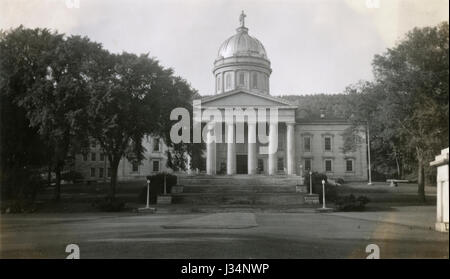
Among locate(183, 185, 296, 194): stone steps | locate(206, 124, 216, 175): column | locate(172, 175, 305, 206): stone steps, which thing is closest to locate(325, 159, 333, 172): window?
locate(206, 124, 216, 175): column

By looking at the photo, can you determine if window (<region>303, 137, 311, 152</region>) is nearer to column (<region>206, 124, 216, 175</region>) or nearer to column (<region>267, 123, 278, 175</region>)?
column (<region>267, 123, 278, 175</region>)

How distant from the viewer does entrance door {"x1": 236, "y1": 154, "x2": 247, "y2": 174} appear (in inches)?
2424

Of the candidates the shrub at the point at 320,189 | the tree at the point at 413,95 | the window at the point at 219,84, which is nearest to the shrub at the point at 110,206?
the shrub at the point at 320,189

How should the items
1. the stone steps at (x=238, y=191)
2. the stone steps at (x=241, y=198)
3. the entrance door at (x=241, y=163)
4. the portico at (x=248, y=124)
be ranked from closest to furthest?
the stone steps at (x=241, y=198), the stone steps at (x=238, y=191), the portico at (x=248, y=124), the entrance door at (x=241, y=163)

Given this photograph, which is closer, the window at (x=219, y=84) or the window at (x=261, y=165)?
the window at (x=261, y=165)

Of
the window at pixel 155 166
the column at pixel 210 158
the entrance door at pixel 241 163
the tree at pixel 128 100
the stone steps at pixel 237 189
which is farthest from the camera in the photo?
the window at pixel 155 166

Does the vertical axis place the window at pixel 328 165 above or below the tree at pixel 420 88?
below

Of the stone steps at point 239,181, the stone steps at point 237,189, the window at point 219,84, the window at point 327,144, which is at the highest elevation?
the window at point 219,84

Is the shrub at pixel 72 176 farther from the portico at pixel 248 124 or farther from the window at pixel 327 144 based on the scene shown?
the window at pixel 327 144

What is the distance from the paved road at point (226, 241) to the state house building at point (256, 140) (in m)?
35.6

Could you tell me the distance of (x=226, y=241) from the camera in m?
14.4

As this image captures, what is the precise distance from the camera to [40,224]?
21.2 meters

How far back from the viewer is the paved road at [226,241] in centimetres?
1238

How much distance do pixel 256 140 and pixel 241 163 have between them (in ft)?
19.0
